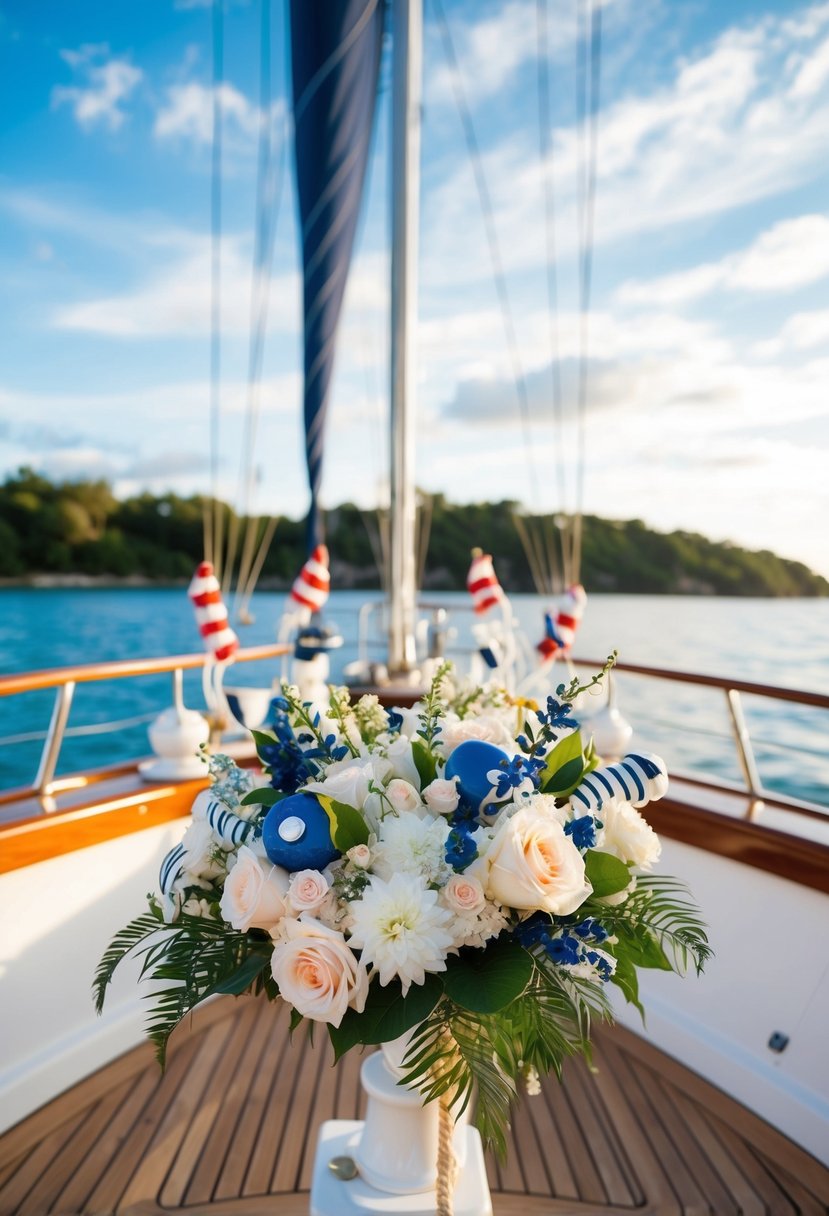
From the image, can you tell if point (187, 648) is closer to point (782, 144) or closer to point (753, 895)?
point (782, 144)

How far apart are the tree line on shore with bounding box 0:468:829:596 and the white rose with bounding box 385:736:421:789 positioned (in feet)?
26.6

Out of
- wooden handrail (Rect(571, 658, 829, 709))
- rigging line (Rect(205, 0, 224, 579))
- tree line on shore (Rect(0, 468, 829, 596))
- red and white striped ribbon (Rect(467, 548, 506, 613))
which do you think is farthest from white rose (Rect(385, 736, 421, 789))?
tree line on shore (Rect(0, 468, 829, 596))

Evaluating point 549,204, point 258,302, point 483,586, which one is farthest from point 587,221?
point 483,586

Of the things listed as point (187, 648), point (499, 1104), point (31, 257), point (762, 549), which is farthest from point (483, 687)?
point (31, 257)

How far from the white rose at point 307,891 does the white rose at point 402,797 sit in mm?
93

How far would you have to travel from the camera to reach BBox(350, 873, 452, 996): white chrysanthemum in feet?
1.89

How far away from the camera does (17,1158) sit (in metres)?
1.42

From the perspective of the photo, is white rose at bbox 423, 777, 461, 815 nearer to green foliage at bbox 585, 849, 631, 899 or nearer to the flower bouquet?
the flower bouquet

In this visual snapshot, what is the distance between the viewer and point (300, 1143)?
57.7 inches

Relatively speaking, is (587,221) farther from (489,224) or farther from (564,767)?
(564,767)

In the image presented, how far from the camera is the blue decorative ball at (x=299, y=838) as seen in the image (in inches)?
25.0

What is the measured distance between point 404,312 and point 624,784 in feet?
6.82

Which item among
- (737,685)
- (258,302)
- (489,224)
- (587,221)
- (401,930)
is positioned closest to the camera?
(401,930)

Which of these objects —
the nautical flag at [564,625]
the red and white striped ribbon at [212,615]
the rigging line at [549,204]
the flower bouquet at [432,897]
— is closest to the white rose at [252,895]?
the flower bouquet at [432,897]
